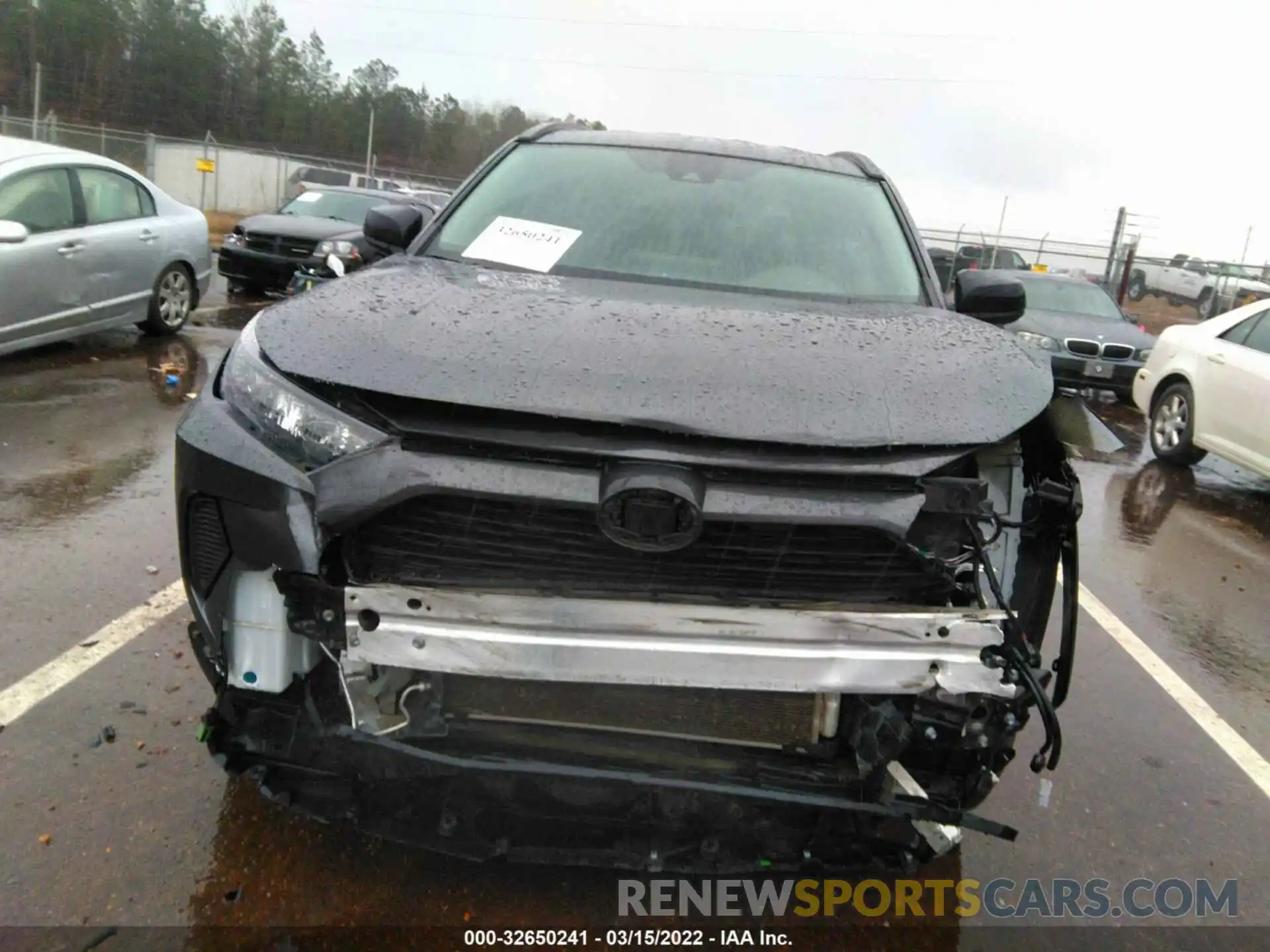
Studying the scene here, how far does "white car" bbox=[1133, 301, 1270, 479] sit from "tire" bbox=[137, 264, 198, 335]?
8903 millimetres

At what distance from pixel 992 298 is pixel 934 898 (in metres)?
2.01

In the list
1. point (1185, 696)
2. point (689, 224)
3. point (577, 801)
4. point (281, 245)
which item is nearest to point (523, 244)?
point (689, 224)

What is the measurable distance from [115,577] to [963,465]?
3.55m

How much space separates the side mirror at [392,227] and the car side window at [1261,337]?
6.90 meters

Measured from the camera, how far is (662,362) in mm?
2182

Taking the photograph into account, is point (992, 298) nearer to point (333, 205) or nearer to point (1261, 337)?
point (1261, 337)

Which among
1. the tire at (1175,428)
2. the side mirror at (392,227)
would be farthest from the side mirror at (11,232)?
the tire at (1175,428)

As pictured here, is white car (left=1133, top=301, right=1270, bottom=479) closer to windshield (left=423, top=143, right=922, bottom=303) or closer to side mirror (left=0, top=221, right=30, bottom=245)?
windshield (left=423, top=143, right=922, bottom=303)

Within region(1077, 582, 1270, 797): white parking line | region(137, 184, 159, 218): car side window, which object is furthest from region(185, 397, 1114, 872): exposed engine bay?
region(137, 184, 159, 218): car side window

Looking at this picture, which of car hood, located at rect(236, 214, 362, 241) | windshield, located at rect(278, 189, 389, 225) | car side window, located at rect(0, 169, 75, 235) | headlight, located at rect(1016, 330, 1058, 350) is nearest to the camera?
car side window, located at rect(0, 169, 75, 235)

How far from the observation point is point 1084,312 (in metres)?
12.2

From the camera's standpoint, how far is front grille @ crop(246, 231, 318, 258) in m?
12.0

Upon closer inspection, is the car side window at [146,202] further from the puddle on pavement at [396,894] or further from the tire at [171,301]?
the puddle on pavement at [396,894]

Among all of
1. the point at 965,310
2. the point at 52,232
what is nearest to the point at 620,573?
the point at 965,310
